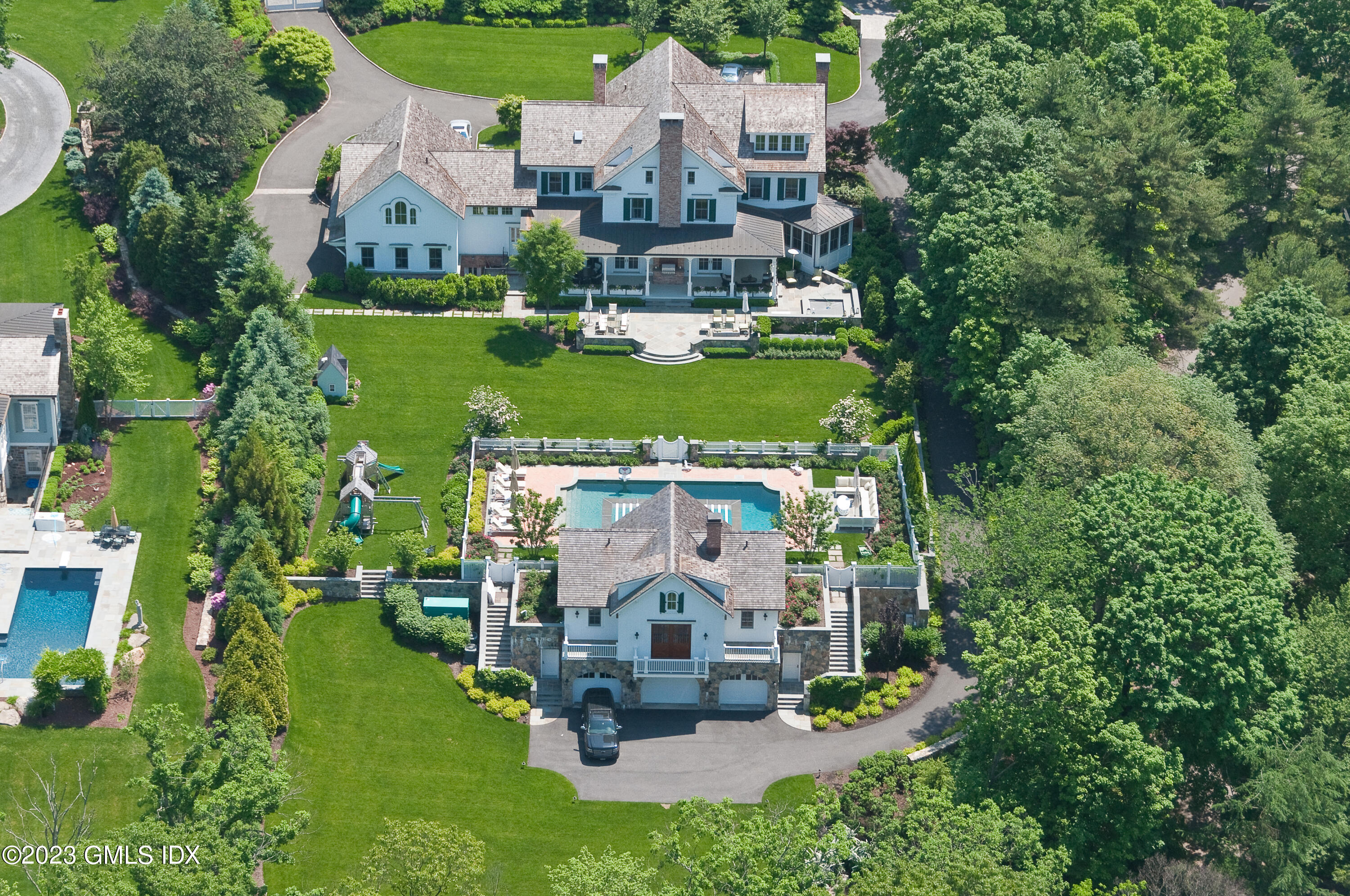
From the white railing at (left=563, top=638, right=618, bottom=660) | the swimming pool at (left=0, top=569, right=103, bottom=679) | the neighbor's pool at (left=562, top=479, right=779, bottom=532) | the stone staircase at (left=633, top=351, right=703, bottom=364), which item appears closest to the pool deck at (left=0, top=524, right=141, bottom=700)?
the swimming pool at (left=0, top=569, right=103, bottom=679)

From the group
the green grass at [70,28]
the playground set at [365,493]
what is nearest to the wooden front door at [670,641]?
the playground set at [365,493]

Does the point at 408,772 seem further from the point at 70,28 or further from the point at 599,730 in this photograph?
the point at 70,28

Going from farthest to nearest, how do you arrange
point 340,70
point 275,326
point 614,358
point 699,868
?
point 340,70
point 614,358
point 275,326
point 699,868

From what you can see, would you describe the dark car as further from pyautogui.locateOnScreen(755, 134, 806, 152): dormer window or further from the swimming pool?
pyautogui.locateOnScreen(755, 134, 806, 152): dormer window

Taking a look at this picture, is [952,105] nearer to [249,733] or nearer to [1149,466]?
[1149,466]

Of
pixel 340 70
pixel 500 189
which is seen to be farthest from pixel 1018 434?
pixel 340 70
